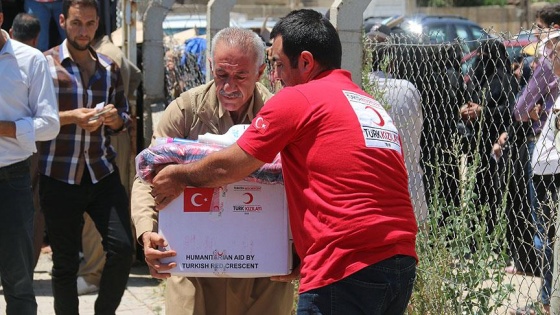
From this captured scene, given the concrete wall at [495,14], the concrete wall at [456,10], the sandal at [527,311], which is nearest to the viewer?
the sandal at [527,311]

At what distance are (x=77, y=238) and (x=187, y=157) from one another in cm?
252

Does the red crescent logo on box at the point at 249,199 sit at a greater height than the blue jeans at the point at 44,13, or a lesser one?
lesser

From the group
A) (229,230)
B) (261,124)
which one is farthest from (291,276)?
(261,124)

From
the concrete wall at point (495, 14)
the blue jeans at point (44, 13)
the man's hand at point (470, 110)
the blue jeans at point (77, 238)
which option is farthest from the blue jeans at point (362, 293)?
the concrete wall at point (495, 14)

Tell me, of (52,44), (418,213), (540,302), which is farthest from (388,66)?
(52,44)

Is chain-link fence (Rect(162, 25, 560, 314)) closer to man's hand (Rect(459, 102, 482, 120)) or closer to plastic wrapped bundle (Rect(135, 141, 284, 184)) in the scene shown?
man's hand (Rect(459, 102, 482, 120))

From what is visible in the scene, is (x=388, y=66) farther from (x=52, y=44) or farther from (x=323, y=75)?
(x=52, y=44)

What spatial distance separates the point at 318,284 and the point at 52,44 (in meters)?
7.20

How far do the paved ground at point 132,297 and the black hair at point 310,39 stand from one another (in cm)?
382

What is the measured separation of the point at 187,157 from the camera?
3518 millimetres

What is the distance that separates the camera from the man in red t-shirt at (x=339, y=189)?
312 centimetres

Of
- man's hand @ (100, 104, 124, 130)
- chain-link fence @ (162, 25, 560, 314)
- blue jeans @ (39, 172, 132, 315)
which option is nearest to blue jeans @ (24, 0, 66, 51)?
man's hand @ (100, 104, 124, 130)

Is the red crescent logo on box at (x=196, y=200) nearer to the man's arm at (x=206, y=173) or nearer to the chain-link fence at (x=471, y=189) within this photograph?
the man's arm at (x=206, y=173)

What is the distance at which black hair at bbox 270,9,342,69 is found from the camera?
11.0ft
